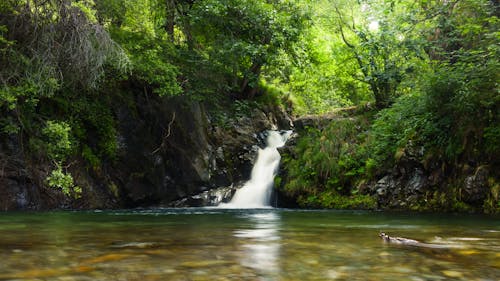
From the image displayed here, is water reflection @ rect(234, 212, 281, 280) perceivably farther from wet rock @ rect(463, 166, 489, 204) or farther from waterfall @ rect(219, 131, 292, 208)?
waterfall @ rect(219, 131, 292, 208)

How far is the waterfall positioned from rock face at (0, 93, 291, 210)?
37 cm

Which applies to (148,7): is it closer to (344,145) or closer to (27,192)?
(27,192)

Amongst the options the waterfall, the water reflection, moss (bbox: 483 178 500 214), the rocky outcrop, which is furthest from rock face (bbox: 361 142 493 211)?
the water reflection

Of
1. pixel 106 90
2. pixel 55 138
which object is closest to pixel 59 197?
pixel 55 138

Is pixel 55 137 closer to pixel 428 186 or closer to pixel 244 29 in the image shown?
pixel 244 29

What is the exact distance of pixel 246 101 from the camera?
19.4 metres

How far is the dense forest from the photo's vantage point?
1016 centimetres

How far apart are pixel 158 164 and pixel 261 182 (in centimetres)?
407

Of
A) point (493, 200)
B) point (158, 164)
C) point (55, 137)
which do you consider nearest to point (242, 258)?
point (55, 137)

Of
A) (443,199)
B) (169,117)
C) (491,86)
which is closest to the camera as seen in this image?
(491,86)

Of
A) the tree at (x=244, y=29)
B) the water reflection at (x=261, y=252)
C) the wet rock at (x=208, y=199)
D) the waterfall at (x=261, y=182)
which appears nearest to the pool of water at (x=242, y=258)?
the water reflection at (x=261, y=252)

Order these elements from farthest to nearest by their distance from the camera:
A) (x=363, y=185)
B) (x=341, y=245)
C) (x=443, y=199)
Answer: (x=363, y=185)
(x=443, y=199)
(x=341, y=245)

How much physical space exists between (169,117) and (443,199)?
31.6 feet

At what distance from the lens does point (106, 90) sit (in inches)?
603
